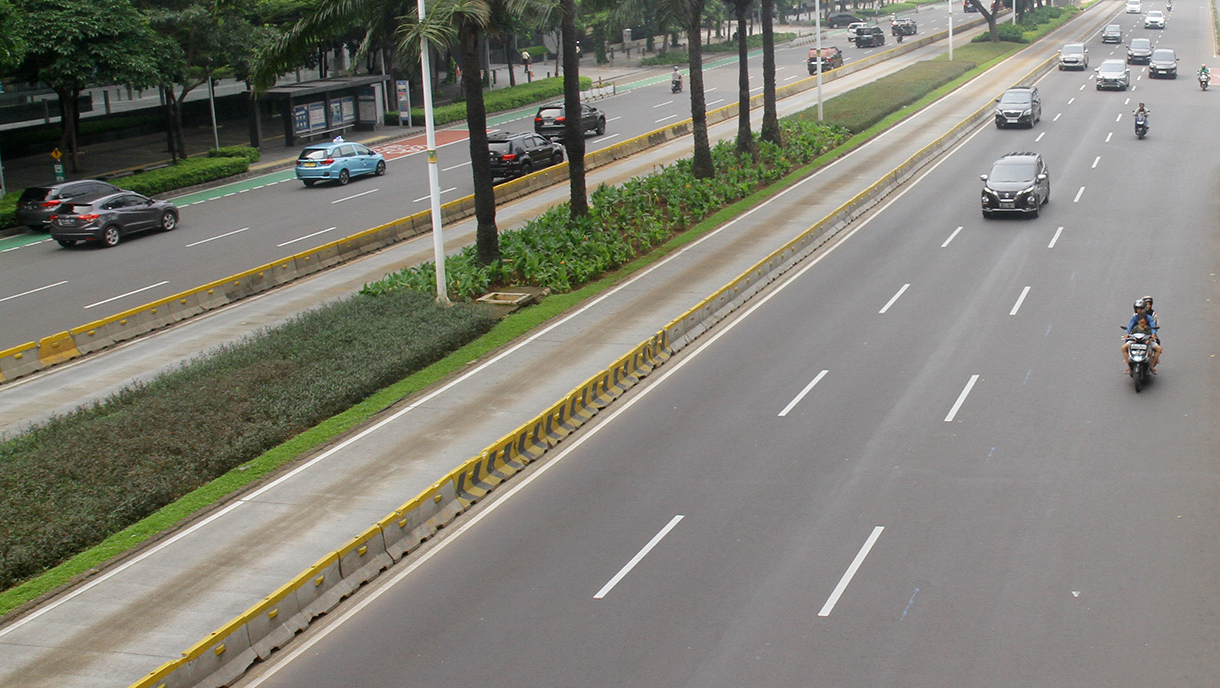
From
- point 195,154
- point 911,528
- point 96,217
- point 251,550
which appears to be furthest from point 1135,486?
point 195,154

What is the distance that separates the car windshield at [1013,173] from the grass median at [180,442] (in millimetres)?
15784

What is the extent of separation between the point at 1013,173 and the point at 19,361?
90.8 feet

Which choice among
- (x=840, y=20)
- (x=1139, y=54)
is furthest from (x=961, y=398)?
(x=840, y=20)

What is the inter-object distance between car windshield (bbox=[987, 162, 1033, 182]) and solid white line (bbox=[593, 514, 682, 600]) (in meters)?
23.4

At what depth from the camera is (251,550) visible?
15.9 metres

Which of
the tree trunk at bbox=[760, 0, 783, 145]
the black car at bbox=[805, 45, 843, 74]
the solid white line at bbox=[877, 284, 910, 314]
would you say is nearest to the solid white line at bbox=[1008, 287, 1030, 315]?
the solid white line at bbox=[877, 284, 910, 314]

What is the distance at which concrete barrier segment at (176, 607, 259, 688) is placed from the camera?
1260 centimetres

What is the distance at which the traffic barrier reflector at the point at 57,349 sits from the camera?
25.5 m

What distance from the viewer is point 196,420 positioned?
19891mm

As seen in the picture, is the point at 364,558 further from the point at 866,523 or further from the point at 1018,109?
the point at 1018,109

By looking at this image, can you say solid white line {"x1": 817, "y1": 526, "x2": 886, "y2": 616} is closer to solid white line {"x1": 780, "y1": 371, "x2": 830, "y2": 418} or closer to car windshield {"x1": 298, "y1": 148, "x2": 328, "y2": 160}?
solid white line {"x1": 780, "y1": 371, "x2": 830, "y2": 418}

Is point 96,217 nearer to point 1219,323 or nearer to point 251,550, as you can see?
point 251,550

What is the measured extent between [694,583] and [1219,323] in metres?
16.2

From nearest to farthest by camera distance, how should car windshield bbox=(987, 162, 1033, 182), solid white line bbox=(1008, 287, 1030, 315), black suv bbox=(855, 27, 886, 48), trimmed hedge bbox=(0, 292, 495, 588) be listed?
trimmed hedge bbox=(0, 292, 495, 588)
solid white line bbox=(1008, 287, 1030, 315)
car windshield bbox=(987, 162, 1033, 182)
black suv bbox=(855, 27, 886, 48)
